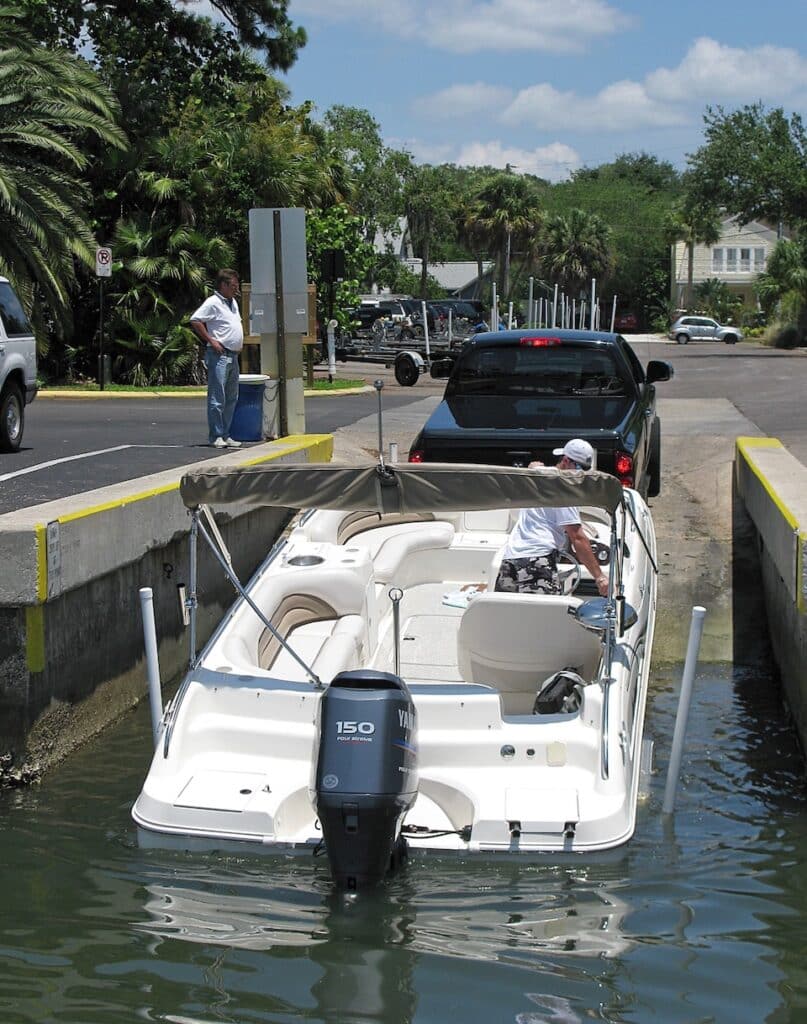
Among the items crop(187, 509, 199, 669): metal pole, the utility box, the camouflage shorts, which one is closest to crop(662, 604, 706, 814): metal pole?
the camouflage shorts

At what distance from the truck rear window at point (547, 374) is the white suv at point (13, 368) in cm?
463

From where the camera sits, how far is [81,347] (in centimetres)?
2741

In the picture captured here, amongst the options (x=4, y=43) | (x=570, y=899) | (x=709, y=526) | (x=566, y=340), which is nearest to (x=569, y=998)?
(x=570, y=899)

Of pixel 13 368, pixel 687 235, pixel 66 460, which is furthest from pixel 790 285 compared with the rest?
pixel 66 460

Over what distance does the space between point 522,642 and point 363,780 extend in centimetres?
228

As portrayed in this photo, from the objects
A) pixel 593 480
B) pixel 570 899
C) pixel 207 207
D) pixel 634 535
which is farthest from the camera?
pixel 207 207

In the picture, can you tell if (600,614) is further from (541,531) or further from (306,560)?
(306,560)

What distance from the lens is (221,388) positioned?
1402 cm

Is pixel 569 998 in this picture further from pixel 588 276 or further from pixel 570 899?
pixel 588 276

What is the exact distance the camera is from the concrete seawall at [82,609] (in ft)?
25.3

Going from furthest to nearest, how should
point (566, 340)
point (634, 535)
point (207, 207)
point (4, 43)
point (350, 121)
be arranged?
1. point (350, 121)
2. point (207, 207)
3. point (4, 43)
4. point (566, 340)
5. point (634, 535)

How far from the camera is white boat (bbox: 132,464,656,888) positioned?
5.65 meters

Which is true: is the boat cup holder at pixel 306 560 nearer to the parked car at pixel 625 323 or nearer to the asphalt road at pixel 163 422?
the asphalt road at pixel 163 422

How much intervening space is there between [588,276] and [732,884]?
76171mm
